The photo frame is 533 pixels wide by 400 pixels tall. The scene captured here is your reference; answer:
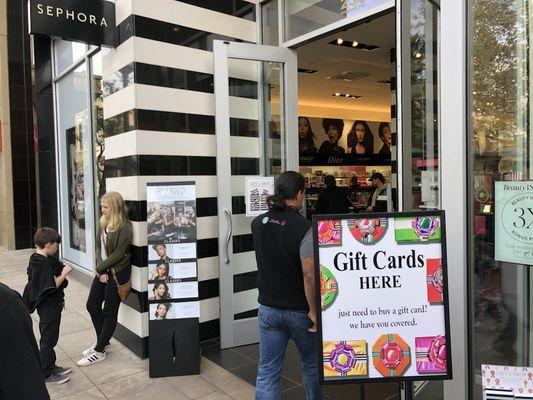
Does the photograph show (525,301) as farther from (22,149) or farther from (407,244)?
(22,149)

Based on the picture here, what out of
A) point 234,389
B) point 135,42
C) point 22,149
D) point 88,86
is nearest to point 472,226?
point 234,389

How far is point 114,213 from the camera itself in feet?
12.3

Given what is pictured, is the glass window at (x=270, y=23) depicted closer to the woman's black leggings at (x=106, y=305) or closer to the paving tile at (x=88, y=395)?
the woman's black leggings at (x=106, y=305)

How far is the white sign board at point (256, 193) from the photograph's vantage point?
4188 millimetres

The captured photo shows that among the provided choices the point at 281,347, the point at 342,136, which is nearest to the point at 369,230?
the point at 281,347

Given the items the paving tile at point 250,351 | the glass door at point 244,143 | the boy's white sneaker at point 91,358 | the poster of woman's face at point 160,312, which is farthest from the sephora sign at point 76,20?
the paving tile at point 250,351

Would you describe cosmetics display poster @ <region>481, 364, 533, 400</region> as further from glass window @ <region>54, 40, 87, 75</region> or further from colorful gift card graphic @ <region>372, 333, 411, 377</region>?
glass window @ <region>54, 40, 87, 75</region>

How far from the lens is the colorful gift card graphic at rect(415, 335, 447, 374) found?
6.11ft

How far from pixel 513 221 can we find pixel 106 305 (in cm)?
310

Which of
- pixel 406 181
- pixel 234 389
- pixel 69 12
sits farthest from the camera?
pixel 69 12

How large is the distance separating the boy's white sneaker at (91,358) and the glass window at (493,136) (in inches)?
115

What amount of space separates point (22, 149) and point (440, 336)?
11113 millimetres

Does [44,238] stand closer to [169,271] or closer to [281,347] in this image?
[169,271]

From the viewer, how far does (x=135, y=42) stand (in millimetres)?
3686
